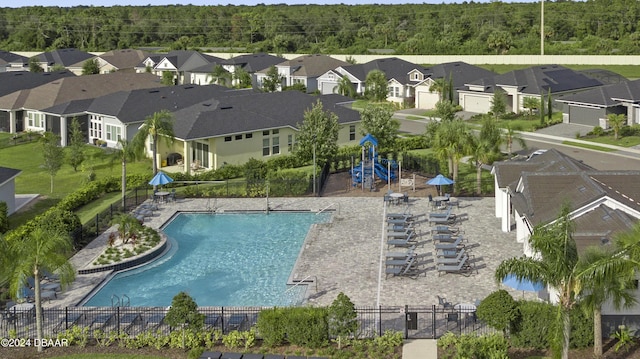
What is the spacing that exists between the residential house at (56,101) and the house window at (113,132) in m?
3.09

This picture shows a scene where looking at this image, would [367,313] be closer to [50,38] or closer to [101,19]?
[50,38]

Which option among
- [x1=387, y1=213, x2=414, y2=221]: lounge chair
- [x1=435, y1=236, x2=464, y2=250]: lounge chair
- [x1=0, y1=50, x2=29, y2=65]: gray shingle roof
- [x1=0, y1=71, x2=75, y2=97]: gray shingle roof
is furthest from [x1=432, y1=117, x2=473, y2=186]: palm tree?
[x1=0, y1=50, x2=29, y2=65]: gray shingle roof

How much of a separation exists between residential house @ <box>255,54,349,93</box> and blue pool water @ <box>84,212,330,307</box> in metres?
55.0

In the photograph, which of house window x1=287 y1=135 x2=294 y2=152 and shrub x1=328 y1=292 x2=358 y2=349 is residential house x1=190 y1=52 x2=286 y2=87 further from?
shrub x1=328 y1=292 x2=358 y2=349

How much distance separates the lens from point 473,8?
16712 centimetres

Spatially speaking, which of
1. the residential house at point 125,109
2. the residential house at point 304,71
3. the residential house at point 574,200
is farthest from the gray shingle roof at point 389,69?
the residential house at point 574,200

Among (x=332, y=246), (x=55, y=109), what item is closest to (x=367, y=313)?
(x=332, y=246)

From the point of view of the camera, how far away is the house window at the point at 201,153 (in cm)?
5278

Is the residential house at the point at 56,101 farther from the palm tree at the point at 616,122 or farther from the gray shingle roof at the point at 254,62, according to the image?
the palm tree at the point at 616,122

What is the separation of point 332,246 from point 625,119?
3883 centimetres

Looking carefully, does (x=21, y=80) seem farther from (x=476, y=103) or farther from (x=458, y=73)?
(x=476, y=103)

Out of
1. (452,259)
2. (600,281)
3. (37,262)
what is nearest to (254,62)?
(452,259)

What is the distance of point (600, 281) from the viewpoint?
21484mm

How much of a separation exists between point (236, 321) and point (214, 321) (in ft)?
2.24
